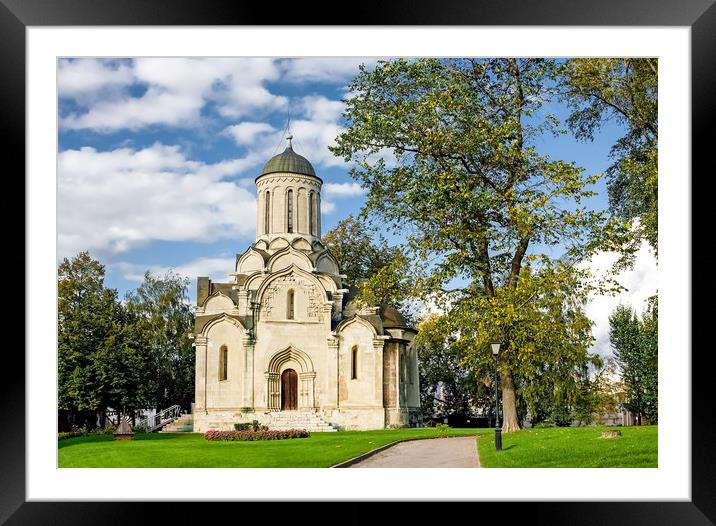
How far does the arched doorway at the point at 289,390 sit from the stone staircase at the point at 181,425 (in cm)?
256

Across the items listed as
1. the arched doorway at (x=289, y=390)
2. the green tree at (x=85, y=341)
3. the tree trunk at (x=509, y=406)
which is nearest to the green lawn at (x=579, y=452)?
the tree trunk at (x=509, y=406)

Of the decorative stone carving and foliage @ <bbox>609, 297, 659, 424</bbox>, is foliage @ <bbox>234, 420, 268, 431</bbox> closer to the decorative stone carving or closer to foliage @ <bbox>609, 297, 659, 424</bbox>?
the decorative stone carving

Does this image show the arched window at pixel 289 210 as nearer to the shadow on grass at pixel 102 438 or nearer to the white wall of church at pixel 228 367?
the white wall of church at pixel 228 367

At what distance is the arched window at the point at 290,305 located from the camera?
2250 cm

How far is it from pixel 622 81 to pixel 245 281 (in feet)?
37.7

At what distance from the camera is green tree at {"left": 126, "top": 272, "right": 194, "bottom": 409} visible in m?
20.7

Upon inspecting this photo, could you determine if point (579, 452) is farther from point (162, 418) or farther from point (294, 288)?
point (294, 288)

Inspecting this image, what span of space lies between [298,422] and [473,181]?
9357 mm

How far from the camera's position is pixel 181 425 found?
2025 cm

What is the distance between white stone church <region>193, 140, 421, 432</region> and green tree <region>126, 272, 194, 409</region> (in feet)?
1.86

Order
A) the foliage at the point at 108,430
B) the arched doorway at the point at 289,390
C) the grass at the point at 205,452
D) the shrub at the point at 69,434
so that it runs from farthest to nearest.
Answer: the arched doorway at the point at 289,390
the foliage at the point at 108,430
the shrub at the point at 69,434
the grass at the point at 205,452

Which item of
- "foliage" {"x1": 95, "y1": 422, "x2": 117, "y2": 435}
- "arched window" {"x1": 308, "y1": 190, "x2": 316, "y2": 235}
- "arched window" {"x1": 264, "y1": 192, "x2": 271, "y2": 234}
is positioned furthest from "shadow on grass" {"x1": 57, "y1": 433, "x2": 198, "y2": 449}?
"arched window" {"x1": 308, "y1": 190, "x2": 316, "y2": 235}
